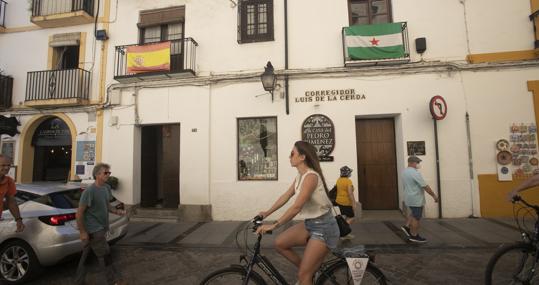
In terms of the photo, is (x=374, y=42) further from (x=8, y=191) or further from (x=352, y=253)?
(x=8, y=191)

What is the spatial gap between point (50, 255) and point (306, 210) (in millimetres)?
4004

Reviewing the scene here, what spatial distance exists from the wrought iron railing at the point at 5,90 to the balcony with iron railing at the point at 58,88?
2.75 feet

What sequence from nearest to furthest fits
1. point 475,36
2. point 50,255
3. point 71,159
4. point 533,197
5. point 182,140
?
1. point 50,255
2. point 533,197
3. point 475,36
4. point 182,140
5. point 71,159

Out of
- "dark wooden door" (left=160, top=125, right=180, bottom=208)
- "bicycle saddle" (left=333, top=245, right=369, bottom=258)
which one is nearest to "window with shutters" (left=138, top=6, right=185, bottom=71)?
"dark wooden door" (left=160, top=125, right=180, bottom=208)

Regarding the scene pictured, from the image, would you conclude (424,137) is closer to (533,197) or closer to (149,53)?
(533,197)

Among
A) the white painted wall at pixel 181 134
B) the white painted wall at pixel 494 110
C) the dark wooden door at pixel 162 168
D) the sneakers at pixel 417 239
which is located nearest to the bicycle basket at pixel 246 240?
the white painted wall at pixel 181 134

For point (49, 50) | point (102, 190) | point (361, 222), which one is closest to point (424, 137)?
point (361, 222)

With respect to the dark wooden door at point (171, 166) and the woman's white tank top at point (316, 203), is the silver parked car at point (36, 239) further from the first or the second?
the dark wooden door at point (171, 166)

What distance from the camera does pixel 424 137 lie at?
805 centimetres

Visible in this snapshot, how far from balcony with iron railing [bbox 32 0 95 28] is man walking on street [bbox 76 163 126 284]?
8.26 m

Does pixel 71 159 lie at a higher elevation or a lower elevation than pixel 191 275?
higher

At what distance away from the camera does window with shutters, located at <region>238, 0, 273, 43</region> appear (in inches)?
352

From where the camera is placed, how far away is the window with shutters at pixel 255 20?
29.4ft

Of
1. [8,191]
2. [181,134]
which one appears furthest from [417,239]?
[8,191]
